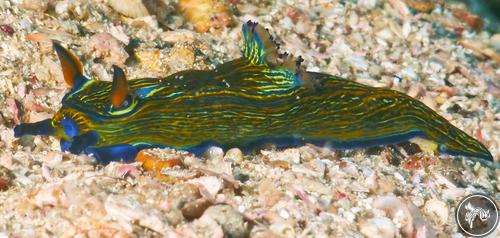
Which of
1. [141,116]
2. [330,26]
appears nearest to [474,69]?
[330,26]

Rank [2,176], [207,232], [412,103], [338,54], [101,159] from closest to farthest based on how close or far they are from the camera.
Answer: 1. [207,232]
2. [2,176]
3. [101,159]
4. [412,103]
5. [338,54]

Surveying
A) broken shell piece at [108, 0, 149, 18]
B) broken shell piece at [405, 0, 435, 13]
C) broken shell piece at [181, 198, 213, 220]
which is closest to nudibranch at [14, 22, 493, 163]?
broken shell piece at [181, 198, 213, 220]

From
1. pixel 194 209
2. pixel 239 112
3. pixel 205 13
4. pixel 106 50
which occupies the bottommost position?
pixel 194 209

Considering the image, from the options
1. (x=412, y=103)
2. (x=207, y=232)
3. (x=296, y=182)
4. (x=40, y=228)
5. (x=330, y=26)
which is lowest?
(x=40, y=228)

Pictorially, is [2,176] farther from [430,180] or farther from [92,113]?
[430,180]

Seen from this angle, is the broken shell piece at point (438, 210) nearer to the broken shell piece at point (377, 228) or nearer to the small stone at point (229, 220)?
the broken shell piece at point (377, 228)

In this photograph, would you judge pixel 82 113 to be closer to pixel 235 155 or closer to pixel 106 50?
pixel 235 155

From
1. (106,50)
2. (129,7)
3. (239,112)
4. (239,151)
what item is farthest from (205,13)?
(239,151)

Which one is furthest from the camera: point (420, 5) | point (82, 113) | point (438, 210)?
point (420, 5)
